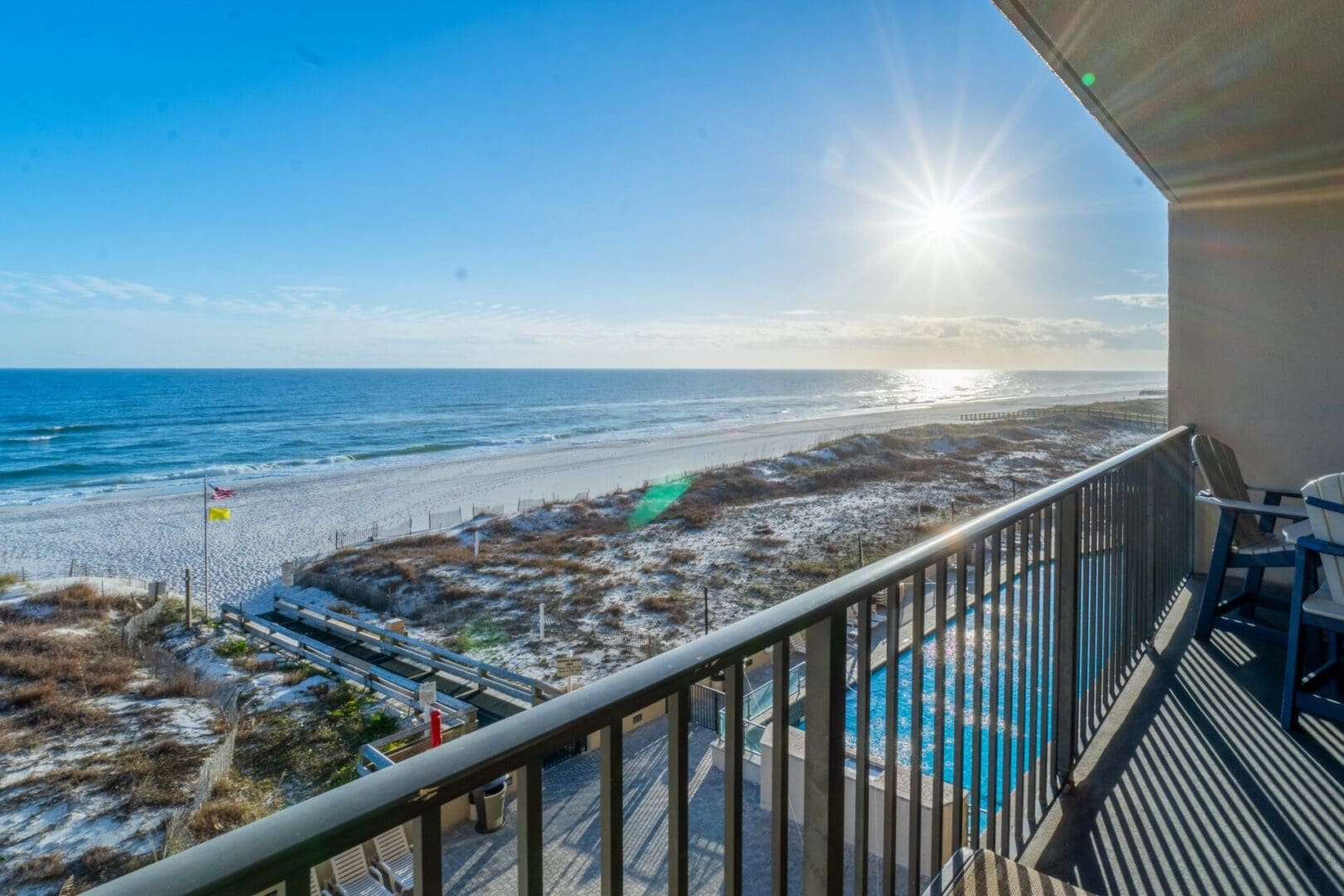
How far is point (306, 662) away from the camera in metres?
10.2

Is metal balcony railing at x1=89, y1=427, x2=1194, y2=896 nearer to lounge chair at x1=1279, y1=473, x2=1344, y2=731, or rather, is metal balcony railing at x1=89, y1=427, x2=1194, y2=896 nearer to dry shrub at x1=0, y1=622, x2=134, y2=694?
lounge chair at x1=1279, y1=473, x2=1344, y2=731

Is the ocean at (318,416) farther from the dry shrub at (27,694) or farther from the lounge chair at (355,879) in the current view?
the lounge chair at (355,879)

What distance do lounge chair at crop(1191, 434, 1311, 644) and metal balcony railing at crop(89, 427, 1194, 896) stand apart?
1.52 ft

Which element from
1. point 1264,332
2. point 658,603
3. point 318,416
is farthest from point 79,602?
point 318,416

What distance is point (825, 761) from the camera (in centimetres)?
100

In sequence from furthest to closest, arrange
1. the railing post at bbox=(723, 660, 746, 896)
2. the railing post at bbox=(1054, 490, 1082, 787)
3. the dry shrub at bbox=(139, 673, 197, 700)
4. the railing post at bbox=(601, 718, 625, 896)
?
the dry shrub at bbox=(139, 673, 197, 700), the railing post at bbox=(1054, 490, 1082, 787), the railing post at bbox=(723, 660, 746, 896), the railing post at bbox=(601, 718, 625, 896)

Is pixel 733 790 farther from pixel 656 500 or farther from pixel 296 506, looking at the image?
pixel 296 506

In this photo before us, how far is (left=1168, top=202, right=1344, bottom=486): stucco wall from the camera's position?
3.60 m

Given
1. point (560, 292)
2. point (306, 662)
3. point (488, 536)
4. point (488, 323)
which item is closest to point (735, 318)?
point (560, 292)

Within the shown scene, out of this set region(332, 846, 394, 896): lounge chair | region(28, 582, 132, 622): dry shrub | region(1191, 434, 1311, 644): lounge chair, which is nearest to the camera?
region(1191, 434, 1311, 644): lounge chair

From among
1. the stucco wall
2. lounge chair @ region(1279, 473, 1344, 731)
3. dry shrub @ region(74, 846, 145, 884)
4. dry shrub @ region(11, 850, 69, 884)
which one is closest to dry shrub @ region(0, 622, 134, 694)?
dry shrub @ region(11, 850, 69, 884)

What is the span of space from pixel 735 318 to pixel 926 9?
58.2 metres

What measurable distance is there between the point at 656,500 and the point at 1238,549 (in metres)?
17.1

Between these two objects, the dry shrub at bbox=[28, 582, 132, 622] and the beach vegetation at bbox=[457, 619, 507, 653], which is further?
the dry shrub at bbox=[28, 582, 132, 622]
